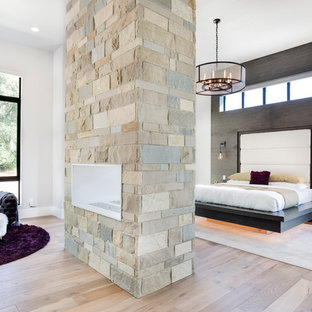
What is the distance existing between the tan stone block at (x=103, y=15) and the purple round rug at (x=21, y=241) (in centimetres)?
250

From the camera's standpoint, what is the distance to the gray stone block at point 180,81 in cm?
226

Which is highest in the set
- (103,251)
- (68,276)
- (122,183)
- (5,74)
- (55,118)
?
(5,74)

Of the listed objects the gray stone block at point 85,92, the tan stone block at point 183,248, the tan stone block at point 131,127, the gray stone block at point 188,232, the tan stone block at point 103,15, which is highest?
the tan stone block at point 103,15

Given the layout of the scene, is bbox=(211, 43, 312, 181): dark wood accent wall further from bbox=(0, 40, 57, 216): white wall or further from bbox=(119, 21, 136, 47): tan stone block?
bbox=(119, 21, 136, 47): tan stone block

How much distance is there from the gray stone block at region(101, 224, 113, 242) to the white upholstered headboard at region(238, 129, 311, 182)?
4098mm

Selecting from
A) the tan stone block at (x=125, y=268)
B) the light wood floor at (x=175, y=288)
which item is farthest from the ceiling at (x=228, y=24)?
the tan stone block at (x=125, y=268)

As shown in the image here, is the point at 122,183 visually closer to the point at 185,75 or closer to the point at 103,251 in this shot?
the point at 103,251

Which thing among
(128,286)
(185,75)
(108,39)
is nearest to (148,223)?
(128,286)

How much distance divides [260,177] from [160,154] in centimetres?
358

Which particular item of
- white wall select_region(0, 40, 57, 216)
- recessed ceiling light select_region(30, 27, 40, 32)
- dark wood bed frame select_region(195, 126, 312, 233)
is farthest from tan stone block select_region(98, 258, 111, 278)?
recessed ceiling light select_region(30, 27, 40, 32)

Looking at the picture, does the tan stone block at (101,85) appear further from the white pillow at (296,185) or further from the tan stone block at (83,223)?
the white pillow at (296,185)

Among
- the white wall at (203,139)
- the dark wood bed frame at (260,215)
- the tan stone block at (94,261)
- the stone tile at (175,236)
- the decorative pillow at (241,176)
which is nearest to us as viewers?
the stone tile at (175,236)

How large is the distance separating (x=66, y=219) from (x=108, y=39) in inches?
77.2

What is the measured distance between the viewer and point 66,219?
302 cm
